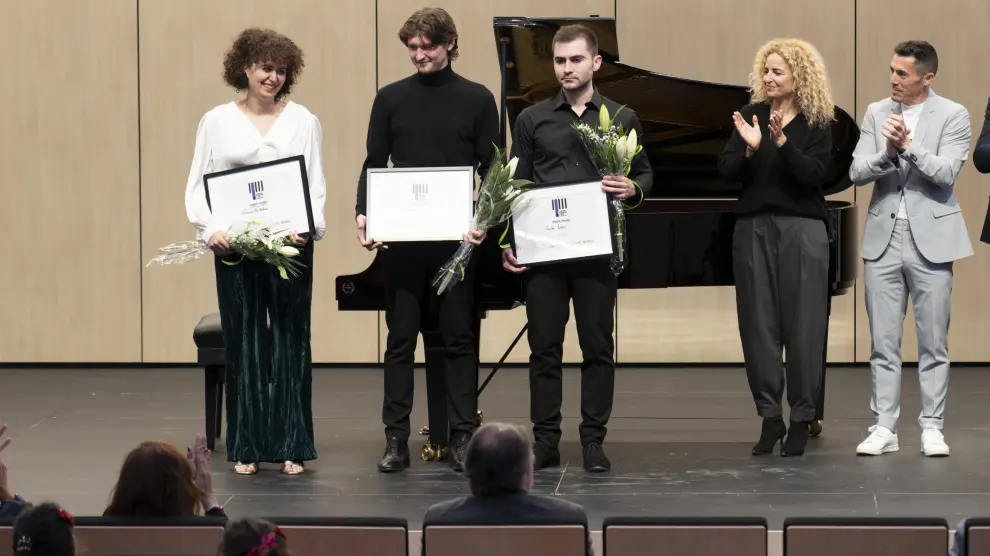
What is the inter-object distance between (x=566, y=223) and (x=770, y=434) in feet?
4.00

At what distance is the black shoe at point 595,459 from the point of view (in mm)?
5008

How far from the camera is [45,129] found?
26.9 feet

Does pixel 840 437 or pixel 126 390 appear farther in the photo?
pixel 126 390

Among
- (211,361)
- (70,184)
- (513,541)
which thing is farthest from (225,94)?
(513,541)

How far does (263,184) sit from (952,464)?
8.82 ft

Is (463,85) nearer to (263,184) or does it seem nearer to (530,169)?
(530,169)

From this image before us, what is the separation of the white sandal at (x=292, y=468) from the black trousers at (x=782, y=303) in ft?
5.64

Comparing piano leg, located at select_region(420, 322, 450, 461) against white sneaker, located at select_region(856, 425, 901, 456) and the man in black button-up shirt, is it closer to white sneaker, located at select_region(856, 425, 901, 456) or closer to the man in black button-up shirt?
the man in black button-up shirt

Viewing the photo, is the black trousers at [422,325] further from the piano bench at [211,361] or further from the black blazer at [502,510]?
the black blazer at [502,510]

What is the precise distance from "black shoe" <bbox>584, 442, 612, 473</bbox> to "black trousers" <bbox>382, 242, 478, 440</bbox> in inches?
16.8

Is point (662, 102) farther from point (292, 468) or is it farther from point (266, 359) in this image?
point (292, 468)

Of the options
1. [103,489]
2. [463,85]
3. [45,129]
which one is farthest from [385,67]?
[103,489]

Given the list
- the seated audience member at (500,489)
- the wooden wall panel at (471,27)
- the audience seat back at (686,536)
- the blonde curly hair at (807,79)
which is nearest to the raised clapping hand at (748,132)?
the blonde curly hair at (807,79)

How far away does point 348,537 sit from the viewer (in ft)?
8.73
